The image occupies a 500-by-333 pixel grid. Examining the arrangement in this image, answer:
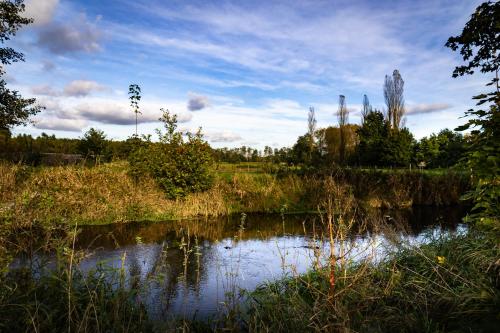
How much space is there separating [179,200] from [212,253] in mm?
7510

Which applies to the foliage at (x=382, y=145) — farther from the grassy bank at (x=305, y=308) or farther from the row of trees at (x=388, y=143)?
the grassy bank at (x=305, y=308)

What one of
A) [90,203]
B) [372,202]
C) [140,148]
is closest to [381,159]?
[372,202]

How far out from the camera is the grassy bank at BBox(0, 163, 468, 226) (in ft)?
51.5

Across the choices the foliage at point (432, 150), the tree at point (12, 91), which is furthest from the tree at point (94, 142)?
the foliage at point (432, 150)

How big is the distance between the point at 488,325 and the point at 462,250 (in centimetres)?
359

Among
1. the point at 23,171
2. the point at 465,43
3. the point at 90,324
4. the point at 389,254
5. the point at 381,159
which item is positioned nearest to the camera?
the point at 90,324

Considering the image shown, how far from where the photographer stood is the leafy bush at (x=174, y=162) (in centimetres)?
1831

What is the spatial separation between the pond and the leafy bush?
2.11m

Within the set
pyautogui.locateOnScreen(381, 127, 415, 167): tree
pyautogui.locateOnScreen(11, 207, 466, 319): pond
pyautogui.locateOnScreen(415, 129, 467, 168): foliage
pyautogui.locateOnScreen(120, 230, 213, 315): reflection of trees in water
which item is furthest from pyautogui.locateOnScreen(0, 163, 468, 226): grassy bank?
pyautogui.locateOnScreen(415, 129, 467, 168): foliage

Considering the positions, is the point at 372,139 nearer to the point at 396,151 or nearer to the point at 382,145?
the point at 382,145

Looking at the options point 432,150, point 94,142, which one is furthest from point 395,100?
point 94,142

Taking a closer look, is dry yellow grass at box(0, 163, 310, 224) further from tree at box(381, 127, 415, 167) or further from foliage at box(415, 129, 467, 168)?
foliage at box(415, 129, 467, 168)

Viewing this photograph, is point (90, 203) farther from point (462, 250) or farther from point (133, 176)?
point (462, 250)

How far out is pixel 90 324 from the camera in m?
4.88
